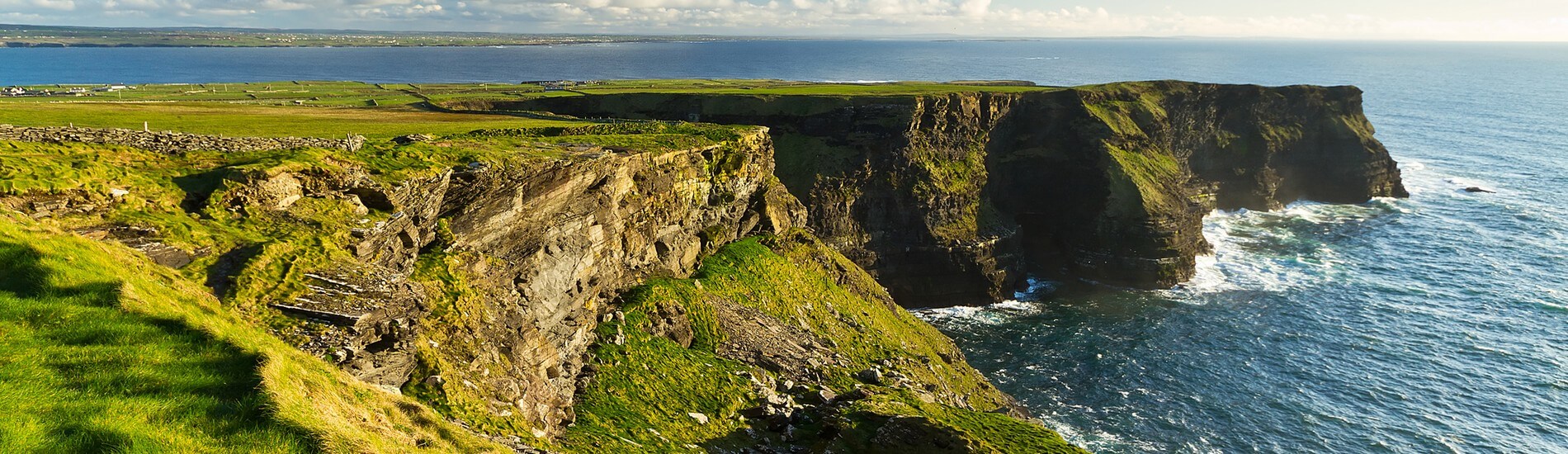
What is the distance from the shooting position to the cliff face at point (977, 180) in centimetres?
6619

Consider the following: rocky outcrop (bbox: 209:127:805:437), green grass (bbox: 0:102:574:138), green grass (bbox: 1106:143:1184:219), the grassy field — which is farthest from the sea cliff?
the grassy field

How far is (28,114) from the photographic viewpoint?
31797mm

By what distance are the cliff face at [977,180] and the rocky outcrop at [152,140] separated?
1686 inches

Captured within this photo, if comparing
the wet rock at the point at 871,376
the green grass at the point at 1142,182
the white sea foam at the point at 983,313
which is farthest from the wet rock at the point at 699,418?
the green grass at the point at 1142,182

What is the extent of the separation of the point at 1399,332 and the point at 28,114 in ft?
268

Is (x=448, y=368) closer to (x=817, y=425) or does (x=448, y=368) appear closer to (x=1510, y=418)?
(x=817, y=425)

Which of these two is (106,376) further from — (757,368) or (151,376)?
(757,368)

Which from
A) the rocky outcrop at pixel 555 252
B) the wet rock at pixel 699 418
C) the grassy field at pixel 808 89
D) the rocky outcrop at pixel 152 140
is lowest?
the wet rock at pixel 699 418

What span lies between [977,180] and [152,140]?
6198cm

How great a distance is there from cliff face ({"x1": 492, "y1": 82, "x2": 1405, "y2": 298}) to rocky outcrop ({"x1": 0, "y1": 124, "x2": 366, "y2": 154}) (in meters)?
42.8

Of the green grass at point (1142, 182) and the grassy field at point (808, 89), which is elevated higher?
the grassy field at point (808, 89)

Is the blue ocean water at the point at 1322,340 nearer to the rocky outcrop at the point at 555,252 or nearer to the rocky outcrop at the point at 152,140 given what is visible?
Result: the rocky outcrop at the point at 555,252

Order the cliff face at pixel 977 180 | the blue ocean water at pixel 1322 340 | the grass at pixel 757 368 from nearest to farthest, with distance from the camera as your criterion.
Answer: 1. the grass at pixel 757 368
2. the blue ocean water at pixel 1322 340
3. the cliff face at pixel 977 180

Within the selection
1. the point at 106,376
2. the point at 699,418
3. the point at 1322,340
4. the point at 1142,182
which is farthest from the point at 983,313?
the point at 106,376
